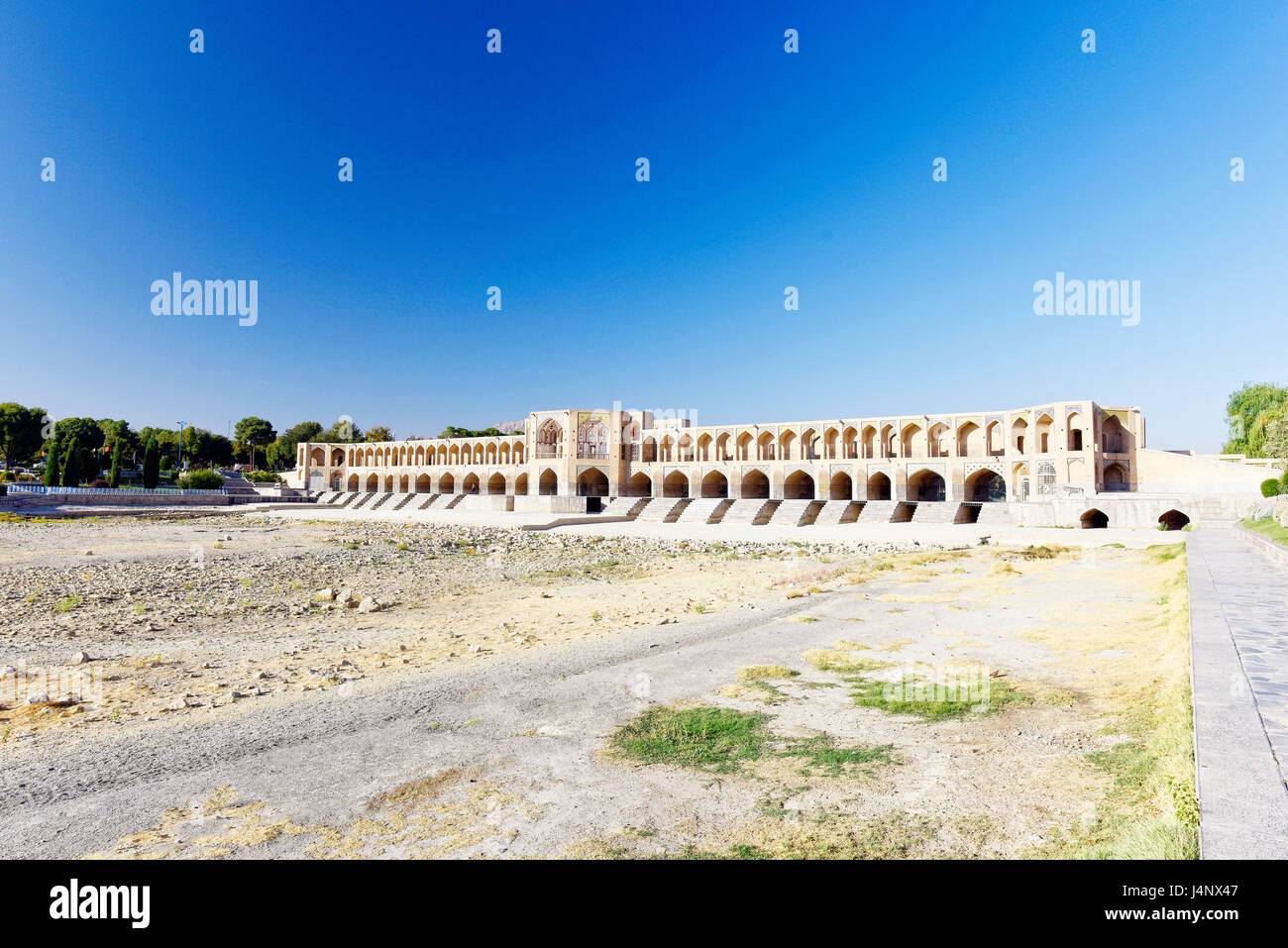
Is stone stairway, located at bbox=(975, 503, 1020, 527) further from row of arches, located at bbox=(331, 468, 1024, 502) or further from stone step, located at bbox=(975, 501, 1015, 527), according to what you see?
row of arches, located at bbox=(331, 468, 1024, 502)

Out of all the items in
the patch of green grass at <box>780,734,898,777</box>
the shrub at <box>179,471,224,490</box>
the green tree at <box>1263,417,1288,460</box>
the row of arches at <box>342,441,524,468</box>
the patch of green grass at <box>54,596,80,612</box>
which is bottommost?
the patch of green grass at <box>54,596,80,612</box>

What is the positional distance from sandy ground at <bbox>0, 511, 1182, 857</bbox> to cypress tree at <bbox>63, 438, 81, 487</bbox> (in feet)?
133

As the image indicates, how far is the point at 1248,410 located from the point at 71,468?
79.1 m

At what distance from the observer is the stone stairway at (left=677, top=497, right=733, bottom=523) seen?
3375 cm

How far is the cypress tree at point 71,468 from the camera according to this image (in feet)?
143

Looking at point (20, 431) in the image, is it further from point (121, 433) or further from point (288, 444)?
point (288, 444)

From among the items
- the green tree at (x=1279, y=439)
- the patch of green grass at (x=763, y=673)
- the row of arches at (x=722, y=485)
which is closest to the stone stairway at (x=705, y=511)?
the row of arches at (x=722, y=485)

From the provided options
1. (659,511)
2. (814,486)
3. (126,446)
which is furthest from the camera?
(126,446)

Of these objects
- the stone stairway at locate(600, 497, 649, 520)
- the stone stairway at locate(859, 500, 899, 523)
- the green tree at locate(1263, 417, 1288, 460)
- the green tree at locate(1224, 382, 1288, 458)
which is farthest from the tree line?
the green tree at locate(1224, 382, 1288, 458)

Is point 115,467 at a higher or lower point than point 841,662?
higher

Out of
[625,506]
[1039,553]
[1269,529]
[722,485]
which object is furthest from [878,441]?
[1269,529]

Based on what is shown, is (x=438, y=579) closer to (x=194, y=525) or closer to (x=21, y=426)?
(x=194, y=525)

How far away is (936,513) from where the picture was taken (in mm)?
29219
